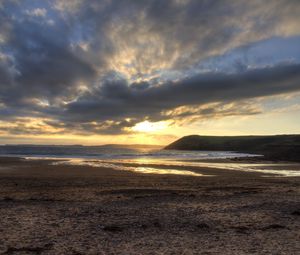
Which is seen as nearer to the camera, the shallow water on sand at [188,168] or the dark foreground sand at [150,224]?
the dark foreground sand at [150,224]

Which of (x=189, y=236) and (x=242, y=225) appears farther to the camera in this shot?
(x=242, y=225)

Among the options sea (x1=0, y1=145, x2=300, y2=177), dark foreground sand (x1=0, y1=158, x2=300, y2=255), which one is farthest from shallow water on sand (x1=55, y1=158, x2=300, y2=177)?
dark foreground sand (x1=0, y1=158, x2=300, y2=255)

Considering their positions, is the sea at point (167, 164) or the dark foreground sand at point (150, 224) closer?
the dark foreground sand at point (150, 224)

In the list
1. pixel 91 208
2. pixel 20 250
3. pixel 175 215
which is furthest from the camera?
pixel 91 208

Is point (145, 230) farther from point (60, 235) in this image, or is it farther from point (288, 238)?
point (288, 238)

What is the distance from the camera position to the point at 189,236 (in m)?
9.80

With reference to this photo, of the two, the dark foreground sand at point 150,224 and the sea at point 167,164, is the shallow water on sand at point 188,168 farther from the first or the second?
the dark foreground sand at point 150,224

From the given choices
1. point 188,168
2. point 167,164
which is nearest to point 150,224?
point 188,168

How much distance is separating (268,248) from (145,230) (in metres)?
3.61

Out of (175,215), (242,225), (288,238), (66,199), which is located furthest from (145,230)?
(66,199)

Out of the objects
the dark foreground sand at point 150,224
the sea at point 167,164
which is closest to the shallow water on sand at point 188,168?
the sea at point 167,164

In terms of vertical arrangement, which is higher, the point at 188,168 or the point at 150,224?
the point at 188,168

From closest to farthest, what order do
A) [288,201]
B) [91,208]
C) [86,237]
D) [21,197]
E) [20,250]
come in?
[20,250], [86,237], [91,208], [288,201], [21,197]

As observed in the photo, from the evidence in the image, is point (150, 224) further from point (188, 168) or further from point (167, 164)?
point (167, 164)
